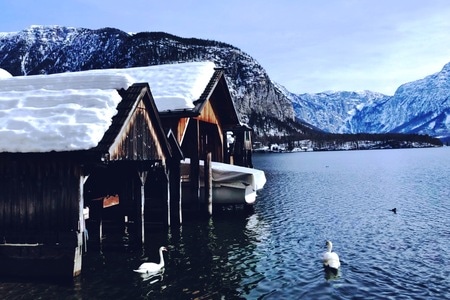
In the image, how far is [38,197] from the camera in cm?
1377

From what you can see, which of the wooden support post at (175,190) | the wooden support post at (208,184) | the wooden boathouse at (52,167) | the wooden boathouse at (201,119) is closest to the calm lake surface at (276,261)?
the wooden support post at (175,190)

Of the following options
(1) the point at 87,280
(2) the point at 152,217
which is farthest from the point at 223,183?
(1) the point at 87,280

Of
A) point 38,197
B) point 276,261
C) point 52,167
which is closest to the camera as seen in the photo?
point 52,167

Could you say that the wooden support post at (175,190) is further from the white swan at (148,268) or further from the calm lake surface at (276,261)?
the white swan at (148,268)

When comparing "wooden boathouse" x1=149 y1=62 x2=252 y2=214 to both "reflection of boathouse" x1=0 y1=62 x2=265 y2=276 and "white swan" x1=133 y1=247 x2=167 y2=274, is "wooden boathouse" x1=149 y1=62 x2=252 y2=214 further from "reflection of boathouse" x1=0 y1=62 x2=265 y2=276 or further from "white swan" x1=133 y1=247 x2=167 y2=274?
"white swan" x1=133 y1=247 x2=167 y2=274

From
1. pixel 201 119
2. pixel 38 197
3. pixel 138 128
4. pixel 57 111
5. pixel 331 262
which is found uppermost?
pixel 201 119

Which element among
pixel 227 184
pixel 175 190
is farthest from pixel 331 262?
pixel 227 184

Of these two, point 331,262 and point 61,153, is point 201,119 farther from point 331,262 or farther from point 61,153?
point 61,153

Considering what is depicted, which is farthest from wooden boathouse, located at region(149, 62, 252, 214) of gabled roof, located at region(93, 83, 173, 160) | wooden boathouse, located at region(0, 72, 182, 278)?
wooden boathouse, located at region(0, 72, 182, 278)

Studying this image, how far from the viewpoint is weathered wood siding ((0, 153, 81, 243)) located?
13.5m

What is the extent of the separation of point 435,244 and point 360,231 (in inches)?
168

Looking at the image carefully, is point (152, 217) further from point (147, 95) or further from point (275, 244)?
point (147, 95)

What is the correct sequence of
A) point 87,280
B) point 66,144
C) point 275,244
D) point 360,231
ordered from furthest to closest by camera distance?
point 360,231
point 275,244
point 87,280
point 66,144

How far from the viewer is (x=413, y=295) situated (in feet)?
43.8
